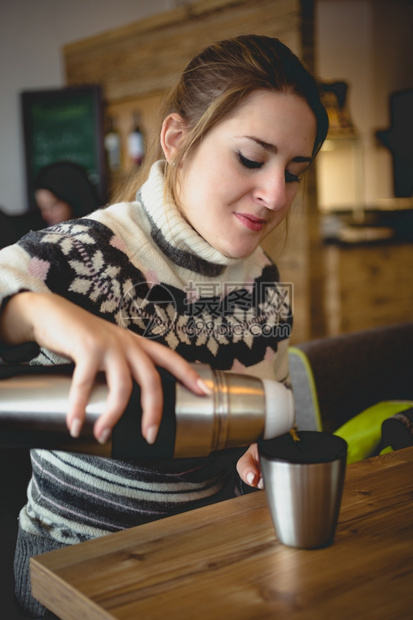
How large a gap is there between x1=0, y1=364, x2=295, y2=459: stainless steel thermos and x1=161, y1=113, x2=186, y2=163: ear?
660 millimetres

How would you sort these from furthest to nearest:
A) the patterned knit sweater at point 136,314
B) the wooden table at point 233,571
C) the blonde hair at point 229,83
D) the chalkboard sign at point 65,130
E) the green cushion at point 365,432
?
1. the chalkboard sign at point 65,130
2. the green cushion at point 365,432
3. the blonde hair at point 229,83
4. the patterned knit sweater at point 136,314
5. the wooden table at point 233,571

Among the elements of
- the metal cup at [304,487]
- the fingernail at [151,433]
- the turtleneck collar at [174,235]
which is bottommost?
the metal cup at [304,487]

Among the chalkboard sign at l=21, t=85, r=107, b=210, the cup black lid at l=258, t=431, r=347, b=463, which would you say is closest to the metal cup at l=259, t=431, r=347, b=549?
the cup black lid at l=258, t=431, r=347, b=463

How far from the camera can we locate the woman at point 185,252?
1.01m

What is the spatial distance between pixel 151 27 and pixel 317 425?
352cm

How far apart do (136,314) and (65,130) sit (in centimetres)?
414

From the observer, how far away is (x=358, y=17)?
563 centimetres

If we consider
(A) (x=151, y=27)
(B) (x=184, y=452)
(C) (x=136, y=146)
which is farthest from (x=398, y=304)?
(B) (x=184, y=452)

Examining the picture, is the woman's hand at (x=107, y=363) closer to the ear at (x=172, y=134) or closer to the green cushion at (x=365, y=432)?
the ear at (x=172, y=134)

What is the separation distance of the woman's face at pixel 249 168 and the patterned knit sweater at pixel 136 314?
5 centimetres

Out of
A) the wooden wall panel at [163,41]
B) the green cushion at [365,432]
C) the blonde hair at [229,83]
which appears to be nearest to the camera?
the blonde hair at [229,83]

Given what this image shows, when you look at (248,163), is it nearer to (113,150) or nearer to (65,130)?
(113,150)

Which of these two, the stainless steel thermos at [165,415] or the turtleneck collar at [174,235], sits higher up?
the turtleneck collar at [174,235]

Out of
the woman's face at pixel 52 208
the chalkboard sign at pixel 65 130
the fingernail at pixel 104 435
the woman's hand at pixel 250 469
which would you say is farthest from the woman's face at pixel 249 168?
the chalkboard sign at pixel 65 130
